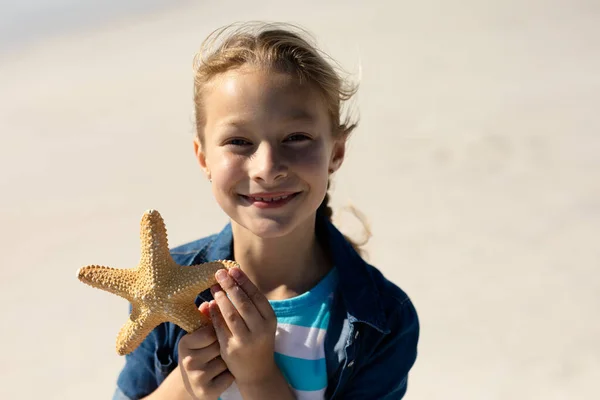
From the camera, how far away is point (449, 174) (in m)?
4.60

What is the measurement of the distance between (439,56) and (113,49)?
2920 mm

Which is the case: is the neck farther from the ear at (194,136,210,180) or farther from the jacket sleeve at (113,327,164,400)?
the jacket sleeve at (113,327,164,400)

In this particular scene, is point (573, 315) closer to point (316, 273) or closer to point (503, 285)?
point (503, 285)

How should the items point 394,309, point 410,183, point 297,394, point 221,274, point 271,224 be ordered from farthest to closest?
point 410,183 → point 394,309 → point 297,394 → point 271,224 → point 221,274

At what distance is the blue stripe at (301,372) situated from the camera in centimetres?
178

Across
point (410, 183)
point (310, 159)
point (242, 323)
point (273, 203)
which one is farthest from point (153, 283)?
point (410, 183)

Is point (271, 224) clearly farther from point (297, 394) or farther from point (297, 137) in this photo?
point (297, 394)

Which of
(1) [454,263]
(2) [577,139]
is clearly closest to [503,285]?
(1) [454,263]

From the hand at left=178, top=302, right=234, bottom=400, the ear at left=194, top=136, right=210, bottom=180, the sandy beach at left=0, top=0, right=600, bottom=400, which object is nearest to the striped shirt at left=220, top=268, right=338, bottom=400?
the hand at left=178, top=302, right=234, bottom=400

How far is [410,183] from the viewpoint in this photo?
15.0 feet

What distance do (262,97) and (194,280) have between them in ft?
1.30

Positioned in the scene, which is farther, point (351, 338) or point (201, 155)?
point (201, 155)

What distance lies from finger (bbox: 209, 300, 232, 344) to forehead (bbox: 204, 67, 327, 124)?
389mm

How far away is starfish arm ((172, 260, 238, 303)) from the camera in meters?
1.58
